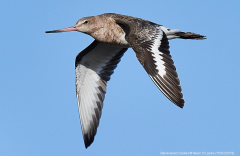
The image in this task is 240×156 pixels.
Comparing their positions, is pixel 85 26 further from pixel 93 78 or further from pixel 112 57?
pixel 93 78

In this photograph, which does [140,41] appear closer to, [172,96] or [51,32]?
[172,96]

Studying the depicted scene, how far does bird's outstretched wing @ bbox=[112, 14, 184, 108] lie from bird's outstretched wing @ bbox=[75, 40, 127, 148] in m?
2.10

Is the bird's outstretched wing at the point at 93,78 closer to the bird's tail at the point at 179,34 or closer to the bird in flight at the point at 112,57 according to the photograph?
the bird in flight at the point at 112,57

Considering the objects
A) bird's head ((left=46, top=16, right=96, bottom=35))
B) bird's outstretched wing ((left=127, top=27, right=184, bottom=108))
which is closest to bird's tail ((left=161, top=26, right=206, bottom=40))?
bird's outstretched wing ((left=127, top=27, right=184, bottom=108))

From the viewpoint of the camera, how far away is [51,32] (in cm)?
1009

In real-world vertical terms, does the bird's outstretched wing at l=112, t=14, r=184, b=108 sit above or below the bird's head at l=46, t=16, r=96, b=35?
below

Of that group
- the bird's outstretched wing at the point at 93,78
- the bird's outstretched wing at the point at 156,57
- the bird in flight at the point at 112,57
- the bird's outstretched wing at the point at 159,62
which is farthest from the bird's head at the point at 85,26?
the bird's outstretched wing at the point at 159,62

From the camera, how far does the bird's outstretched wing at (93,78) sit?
10.9 metres

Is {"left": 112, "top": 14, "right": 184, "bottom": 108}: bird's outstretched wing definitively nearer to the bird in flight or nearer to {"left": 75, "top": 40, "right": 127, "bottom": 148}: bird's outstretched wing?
the bird in flight

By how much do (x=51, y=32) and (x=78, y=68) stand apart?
1.57 metres

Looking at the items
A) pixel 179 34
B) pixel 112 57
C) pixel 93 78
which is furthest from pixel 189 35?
pixel 93 78

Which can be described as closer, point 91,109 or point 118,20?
point 118,20

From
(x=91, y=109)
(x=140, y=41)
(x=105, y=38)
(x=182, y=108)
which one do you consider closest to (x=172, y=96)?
(x=182, y=108)

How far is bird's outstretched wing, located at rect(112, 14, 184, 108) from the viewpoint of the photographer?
7.96 meters
